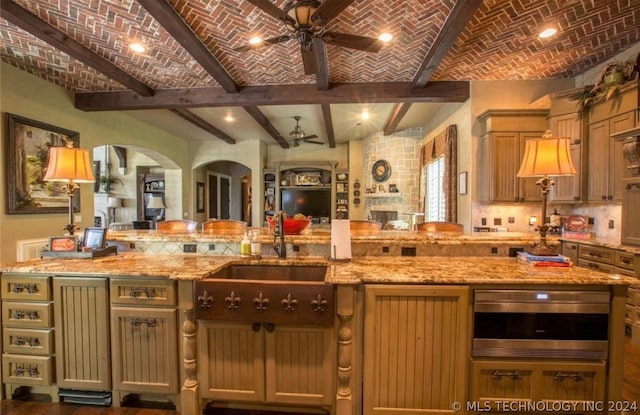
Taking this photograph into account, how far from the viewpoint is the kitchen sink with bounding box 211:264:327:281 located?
2111 mm

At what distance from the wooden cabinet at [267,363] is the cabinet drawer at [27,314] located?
1070 millimetres

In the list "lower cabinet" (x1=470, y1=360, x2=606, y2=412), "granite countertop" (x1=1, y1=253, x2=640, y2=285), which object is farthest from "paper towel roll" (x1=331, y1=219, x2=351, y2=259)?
"lower cabinet" (x1=470, y1=360, x2=606, y2=412)

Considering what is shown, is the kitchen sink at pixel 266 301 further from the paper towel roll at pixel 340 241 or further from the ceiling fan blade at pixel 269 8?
the ceiling fan blade at pixel 269 8

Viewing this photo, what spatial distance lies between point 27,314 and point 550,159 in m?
3.63

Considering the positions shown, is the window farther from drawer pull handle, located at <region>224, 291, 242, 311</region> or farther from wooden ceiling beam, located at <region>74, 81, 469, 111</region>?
drawer pull handle, located at <region>224, 291, 242, 311</region>

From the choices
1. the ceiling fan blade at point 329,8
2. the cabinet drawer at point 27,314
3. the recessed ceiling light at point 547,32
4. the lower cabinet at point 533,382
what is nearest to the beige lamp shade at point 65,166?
the cabinet drawer at point 27,314

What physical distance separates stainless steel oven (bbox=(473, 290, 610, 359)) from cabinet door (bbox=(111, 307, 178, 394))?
72.9 inches

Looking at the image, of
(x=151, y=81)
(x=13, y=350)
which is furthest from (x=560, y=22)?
(x=13, y=350)

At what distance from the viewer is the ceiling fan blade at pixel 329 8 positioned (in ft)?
6.32

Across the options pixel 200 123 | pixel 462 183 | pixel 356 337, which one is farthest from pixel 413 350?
pixel 200 123

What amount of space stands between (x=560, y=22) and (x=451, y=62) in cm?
102

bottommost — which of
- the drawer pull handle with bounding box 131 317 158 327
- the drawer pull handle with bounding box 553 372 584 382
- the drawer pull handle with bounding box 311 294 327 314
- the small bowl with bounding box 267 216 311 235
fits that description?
the drawer pull handle with bounding box 553 372 584 382

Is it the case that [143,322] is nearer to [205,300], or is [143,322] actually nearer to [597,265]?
[205,300]

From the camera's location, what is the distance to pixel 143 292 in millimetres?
1818
